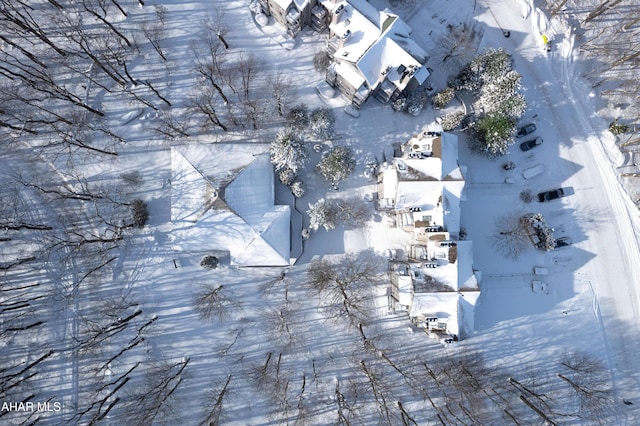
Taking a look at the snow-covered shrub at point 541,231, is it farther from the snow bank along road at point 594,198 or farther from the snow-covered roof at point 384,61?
the snow-covered roof at point 384,61

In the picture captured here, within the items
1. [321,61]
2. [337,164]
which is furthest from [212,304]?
[321,61]

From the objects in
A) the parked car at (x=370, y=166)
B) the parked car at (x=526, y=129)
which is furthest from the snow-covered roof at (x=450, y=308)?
the parked car at (x=526, y=129)

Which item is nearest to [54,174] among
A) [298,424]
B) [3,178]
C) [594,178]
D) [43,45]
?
[3,178]

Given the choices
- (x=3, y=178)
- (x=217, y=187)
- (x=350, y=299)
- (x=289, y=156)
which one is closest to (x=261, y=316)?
(x=350, y=299)

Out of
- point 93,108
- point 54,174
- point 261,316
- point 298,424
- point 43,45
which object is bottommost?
point 298,424

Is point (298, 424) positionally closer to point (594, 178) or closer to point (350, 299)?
point (350, 299)

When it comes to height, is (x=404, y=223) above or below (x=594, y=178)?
below

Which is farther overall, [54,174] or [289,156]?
[54,174]
